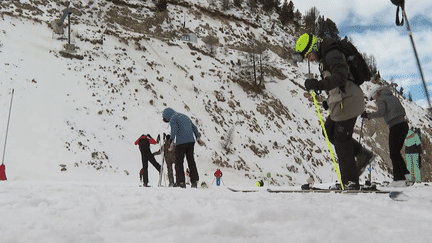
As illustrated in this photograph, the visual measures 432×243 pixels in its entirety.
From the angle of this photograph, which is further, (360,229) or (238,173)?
(238,173)

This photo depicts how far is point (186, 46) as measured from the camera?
3062 cm

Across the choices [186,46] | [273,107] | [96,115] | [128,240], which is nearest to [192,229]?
[128,240]

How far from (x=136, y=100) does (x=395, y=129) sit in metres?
15.2

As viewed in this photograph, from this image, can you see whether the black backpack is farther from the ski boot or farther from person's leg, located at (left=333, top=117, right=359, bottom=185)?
the ski boot

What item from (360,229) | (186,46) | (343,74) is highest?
(186,46)

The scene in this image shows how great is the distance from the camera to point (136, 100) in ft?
58.1

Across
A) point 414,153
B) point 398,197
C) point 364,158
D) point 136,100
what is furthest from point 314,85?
point 136,100

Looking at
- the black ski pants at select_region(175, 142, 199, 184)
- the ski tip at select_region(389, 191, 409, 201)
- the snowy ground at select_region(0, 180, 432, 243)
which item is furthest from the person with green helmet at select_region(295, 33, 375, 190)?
the black ski pants at select_region(175, 142, 199, 184)

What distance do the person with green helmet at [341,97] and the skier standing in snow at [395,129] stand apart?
126 cm

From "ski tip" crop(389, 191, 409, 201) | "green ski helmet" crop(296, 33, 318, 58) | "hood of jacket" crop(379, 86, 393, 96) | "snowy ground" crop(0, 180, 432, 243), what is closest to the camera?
"snowy ground" crop(0, 180, 432, 243)

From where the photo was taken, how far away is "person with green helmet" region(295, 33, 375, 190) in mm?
3492

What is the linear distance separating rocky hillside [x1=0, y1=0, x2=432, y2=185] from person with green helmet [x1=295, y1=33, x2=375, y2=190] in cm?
164

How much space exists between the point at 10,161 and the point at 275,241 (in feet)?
37.0

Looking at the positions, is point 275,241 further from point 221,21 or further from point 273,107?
point 221,21
